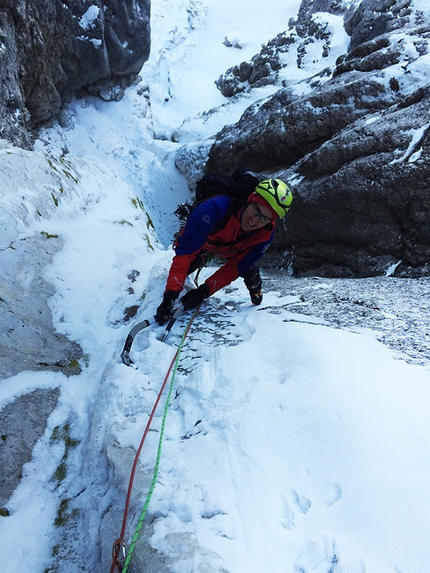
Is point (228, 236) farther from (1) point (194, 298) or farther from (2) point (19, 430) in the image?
(2) point (19, 430)

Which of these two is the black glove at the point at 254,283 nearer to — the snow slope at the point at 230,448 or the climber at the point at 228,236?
the climber at the point at 228,236

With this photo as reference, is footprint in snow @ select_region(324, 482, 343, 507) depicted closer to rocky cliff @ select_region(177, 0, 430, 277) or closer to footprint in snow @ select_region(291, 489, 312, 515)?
footprint in snow @ select_region(291, 489, 312, 515)

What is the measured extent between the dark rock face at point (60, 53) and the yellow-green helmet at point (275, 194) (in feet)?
23.8

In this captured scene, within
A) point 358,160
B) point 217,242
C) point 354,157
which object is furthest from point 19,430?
point 354,157

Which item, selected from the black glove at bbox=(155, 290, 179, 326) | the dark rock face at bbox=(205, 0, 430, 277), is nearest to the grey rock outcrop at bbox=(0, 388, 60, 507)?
the black glove at bbox=(155, 290, 179, 326)

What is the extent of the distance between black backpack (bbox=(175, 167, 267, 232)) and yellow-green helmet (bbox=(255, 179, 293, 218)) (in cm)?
26

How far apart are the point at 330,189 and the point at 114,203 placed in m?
4.61

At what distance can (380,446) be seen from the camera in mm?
1979

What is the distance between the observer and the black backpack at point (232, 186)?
3732 millimetres

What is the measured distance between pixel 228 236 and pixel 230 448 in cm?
260

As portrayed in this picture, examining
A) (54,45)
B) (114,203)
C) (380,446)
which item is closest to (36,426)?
(380,446)

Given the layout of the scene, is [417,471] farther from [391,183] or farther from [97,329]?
[391,183]

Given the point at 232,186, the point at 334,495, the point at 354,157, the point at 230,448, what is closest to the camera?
the point at 334,495

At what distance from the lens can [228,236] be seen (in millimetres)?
4234
